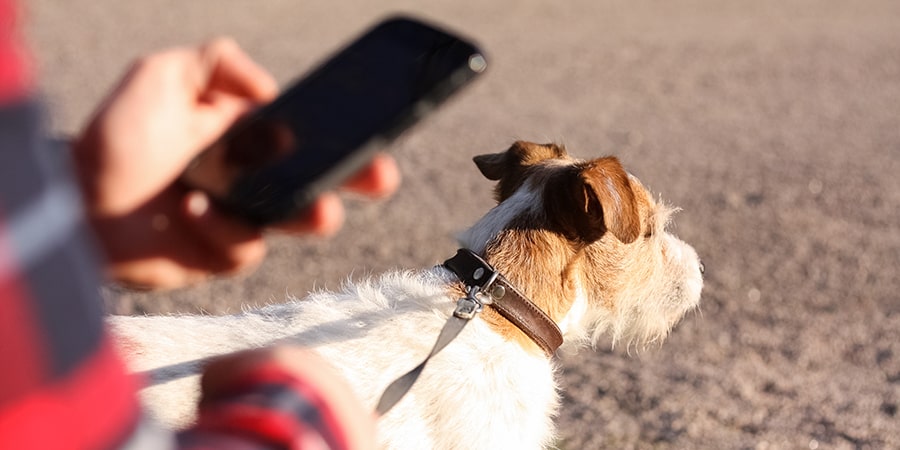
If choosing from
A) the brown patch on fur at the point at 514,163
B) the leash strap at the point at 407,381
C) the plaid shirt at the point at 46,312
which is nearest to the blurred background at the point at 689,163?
the plaid shirt at the point at 46,312

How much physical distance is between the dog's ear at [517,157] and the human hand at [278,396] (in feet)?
9.05

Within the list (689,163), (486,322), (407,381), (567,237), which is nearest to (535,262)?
(567,237)

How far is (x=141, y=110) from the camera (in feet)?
4.80

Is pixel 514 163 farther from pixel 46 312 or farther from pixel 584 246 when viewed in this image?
pixel 46 312

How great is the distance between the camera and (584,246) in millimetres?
3682

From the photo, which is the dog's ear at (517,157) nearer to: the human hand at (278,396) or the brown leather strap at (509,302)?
the brown leather strap at (509,302)

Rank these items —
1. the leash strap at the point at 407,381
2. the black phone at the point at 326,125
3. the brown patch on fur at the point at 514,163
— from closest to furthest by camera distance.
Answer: the black phone at the point at 326,125 < the leash strap at the point at 407,381 < the brown patch on fur at the point at 514,163

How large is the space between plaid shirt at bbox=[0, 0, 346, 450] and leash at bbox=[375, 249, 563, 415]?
2.20 m

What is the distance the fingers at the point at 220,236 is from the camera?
58.2 inches

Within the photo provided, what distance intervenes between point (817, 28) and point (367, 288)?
675 inches

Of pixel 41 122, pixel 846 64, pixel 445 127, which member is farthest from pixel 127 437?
pixel 846 64

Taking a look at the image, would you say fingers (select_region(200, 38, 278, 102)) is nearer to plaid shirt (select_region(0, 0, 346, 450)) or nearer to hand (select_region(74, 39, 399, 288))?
hand (select_region(74, 39, 399, 288))

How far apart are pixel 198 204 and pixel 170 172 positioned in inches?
3.3

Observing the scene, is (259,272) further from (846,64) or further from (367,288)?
(846,64)
